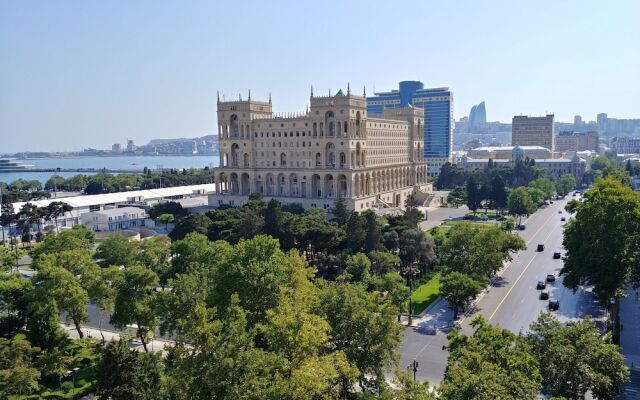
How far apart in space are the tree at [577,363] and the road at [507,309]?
5.88m

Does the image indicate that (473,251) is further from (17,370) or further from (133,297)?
(17,370)

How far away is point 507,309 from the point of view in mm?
49562

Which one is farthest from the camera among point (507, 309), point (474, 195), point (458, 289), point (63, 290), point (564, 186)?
point (564, 186)

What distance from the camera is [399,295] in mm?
42906

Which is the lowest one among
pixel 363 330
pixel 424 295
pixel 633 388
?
pixel 633 388

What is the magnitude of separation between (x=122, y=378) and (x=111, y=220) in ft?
237

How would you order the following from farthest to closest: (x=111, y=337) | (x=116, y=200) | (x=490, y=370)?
(x=116, y=200)
(x=111, y=337)
(x=490, y=370)

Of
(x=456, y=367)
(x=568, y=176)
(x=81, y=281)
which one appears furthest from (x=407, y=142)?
(x=456, y=367)

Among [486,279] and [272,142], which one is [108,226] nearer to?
[272,142]

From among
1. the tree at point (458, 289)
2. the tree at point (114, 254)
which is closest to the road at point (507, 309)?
the tree at point (458, 289)

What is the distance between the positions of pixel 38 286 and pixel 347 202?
209ft

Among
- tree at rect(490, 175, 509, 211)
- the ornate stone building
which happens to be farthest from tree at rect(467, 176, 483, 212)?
the ornate stone building

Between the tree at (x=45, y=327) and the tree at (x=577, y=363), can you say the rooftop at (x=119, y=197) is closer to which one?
the tree at (x=45, y=327)

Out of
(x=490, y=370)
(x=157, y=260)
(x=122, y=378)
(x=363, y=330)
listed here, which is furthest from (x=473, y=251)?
(x=122, y=378)
